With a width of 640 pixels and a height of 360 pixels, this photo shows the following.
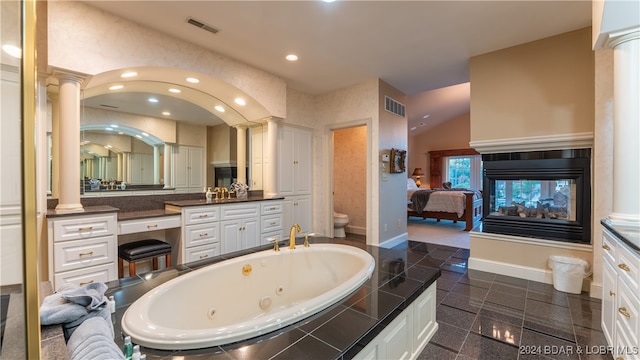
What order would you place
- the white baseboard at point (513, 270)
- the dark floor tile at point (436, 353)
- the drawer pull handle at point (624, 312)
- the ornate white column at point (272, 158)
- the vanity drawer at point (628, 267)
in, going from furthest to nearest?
the ornate white column at point (272, 158) < the white baseboard at point (513, 270) < the dark floor tile at point (436, 353) < the drawer pull handle at point (624, 312) < the vanity drawer at point (628, 267)

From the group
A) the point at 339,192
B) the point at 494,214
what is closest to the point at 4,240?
the point at 494,214

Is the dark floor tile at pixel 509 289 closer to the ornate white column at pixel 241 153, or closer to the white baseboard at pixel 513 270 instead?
the white baseboard at pixel 513 270

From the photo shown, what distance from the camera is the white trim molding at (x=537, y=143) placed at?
8.96 ft

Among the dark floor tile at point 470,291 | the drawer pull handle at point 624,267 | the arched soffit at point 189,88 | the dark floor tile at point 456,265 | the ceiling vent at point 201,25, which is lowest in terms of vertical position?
the dark floor tile at point 470,291

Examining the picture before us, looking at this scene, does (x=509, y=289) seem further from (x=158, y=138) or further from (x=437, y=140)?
(x=437, y=140)

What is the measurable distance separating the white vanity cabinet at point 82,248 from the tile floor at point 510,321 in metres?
2.63

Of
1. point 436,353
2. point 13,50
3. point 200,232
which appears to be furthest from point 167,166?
point 436,353

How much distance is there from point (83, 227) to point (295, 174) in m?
2.87

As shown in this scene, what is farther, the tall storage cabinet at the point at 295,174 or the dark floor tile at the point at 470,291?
the tall storage cabinet at the point at 295,174

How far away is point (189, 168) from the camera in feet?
12.0

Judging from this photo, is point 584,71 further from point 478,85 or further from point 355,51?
point 355,51

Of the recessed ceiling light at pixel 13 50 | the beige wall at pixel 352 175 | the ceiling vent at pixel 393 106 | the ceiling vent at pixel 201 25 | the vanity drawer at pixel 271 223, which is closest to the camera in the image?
the recessed ceiling light at pixel 13 50

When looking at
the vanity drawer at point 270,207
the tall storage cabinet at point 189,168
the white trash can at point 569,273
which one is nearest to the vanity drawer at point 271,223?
the vanity drawer at point 270,207

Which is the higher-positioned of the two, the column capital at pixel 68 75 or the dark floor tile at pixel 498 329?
the column capital at pixel 68 75
